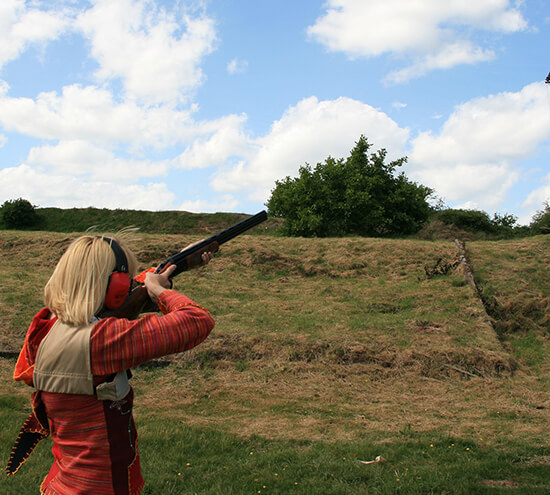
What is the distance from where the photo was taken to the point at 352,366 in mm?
9320

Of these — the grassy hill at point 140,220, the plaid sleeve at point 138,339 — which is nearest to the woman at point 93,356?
the plaid sleeve at point 138,339

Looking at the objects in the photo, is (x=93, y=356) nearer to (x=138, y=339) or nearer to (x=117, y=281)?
(x=138, y=339)

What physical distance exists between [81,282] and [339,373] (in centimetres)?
768

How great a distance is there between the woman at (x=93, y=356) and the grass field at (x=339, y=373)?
1.37 feet

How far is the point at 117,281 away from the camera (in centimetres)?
214

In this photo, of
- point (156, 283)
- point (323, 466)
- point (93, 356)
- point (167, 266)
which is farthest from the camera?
point (323, 466)

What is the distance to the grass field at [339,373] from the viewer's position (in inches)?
190

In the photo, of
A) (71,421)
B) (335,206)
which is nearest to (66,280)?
(71,421)

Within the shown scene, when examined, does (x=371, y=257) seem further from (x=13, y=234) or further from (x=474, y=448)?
(x=13, y=234)

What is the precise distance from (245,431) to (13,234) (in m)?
14.9

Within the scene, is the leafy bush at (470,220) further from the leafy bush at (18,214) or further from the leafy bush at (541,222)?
the leafy bush at (18,214)

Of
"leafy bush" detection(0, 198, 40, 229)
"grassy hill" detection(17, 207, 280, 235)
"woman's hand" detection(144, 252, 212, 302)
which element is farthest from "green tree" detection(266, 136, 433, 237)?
"woman's hand" detection(144, 252, 212, 302)

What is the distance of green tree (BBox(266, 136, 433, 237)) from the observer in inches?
1080

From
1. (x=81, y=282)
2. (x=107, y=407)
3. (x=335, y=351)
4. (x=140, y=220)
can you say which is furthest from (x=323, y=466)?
(x=140, y=220)
